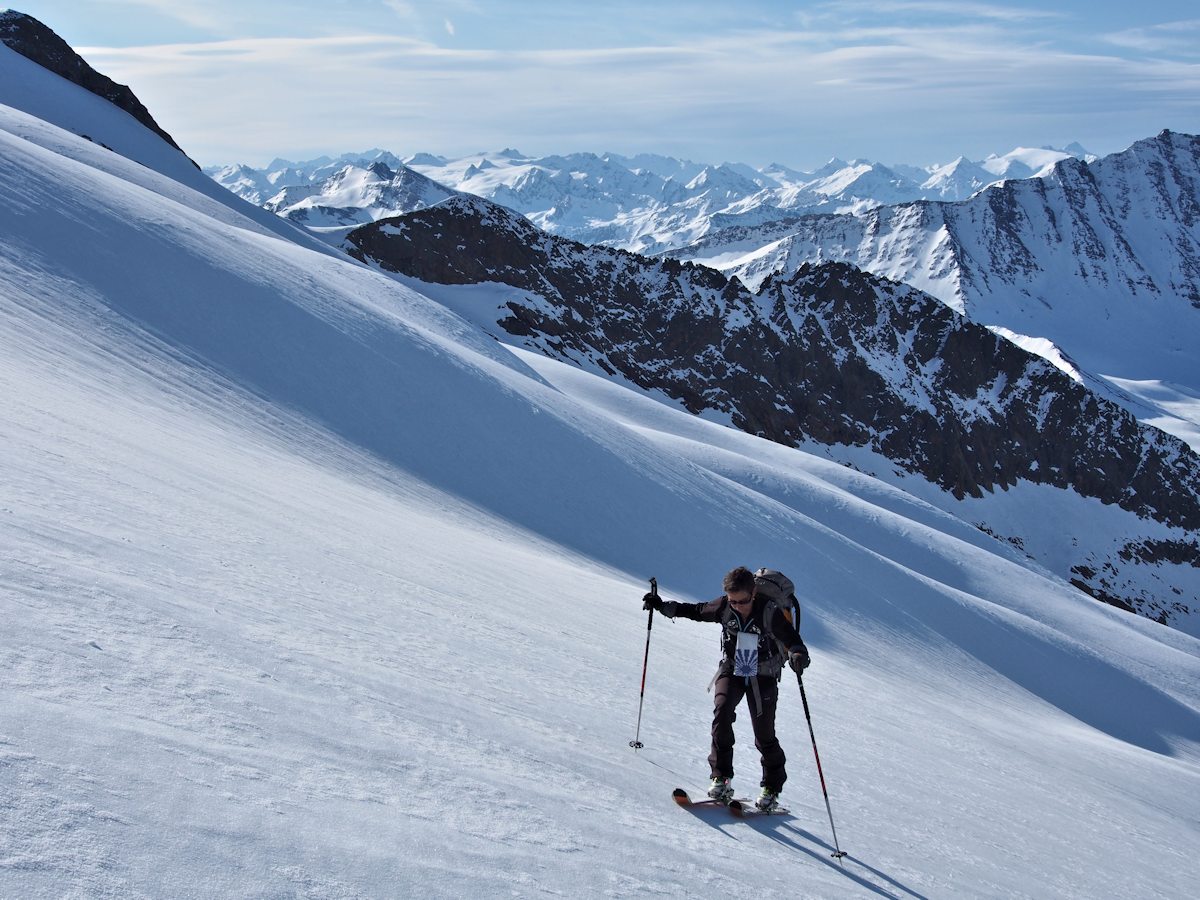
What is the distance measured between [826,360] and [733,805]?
493ft

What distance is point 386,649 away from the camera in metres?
7.88

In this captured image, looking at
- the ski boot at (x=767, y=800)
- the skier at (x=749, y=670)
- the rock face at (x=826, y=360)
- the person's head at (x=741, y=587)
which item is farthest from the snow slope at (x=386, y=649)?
the rock face at (x=826, y=360)

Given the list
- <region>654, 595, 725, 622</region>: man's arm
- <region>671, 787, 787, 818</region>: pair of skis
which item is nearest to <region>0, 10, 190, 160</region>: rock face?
<region>654, 595, 725, 622</region>: man's arm

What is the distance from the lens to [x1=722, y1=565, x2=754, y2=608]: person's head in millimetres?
7238

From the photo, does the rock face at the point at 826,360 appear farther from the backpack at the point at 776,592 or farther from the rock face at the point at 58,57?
the backpack at the point at 776,592

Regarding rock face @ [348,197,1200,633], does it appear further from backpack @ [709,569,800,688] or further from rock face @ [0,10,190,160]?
backpack @ [709,569,800,688]

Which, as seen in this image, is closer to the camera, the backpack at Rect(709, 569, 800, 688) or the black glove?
the black glove

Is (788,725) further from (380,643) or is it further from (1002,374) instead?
(1002,374)

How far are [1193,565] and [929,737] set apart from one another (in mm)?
164025

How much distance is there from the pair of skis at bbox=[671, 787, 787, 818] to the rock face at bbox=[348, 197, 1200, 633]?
319 feet

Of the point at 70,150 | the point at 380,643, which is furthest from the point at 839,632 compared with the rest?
the point at 70,150

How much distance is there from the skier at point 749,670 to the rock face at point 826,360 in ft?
318

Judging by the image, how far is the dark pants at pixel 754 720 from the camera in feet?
24.0

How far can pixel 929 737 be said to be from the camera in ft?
47.4
